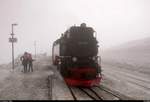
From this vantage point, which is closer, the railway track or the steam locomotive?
the railway track

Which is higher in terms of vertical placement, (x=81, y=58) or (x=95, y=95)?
(x=81, y=58)

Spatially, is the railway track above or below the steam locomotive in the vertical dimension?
below

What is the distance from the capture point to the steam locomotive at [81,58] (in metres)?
16.5

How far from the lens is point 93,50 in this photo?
18.0 metres

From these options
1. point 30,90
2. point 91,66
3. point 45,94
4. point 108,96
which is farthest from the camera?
point 91,66

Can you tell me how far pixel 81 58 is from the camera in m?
17.4

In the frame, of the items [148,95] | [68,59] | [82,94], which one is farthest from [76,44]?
[148,95]

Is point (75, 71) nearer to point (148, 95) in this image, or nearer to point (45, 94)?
point (45, 94)

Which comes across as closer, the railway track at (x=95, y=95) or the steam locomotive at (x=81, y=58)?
the railway track at (x=95, y=95)

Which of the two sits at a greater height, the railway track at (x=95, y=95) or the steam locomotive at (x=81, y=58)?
the steam locomotive at (x=81, y=58)

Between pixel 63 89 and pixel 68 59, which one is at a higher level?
pixel 68 59

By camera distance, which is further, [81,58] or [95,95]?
[81,58]

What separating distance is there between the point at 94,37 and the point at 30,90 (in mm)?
5928

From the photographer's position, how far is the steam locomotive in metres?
16.5
